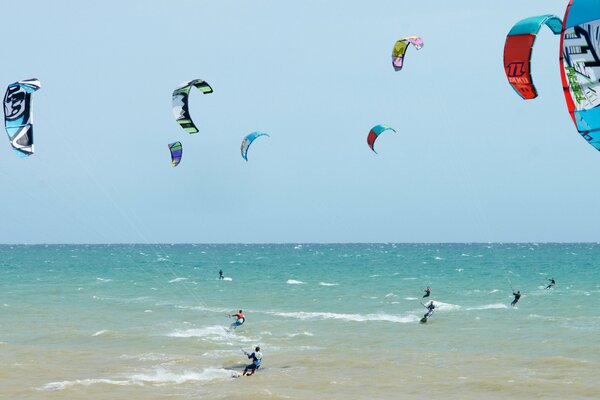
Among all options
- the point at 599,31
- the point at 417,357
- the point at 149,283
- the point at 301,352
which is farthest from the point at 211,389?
the point at 149,283

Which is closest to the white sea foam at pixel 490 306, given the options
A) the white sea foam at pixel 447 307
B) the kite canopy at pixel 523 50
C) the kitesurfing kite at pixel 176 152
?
the white sea foam at pixel 447 307

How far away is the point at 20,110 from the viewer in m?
22.4

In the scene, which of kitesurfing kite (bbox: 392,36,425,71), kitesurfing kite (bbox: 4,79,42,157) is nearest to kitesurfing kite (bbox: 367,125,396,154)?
kitesurfing kite (bbox: 392,36,425,71)

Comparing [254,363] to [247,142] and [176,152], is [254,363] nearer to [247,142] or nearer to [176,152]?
[247,142]

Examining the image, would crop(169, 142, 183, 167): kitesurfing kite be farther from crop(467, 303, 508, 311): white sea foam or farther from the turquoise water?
crop(467, 303, 508, 311): white sea foam

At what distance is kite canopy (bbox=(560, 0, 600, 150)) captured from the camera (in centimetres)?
1189

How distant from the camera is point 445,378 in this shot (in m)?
23.0

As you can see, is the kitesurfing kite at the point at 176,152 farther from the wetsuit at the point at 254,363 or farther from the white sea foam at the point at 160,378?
the wetsuit at the point at 254,363

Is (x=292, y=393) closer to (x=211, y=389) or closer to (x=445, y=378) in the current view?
(x=211, y=389)

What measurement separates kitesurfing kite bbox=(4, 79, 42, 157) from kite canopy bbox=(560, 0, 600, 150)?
1489cm

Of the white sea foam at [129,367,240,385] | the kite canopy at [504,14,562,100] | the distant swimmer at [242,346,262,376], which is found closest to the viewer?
the kite canopy at [504,14,562,100]

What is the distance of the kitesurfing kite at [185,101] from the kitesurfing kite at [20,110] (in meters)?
6.83

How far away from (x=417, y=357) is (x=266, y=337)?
6818 millimetres

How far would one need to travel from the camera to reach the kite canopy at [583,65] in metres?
11.9
